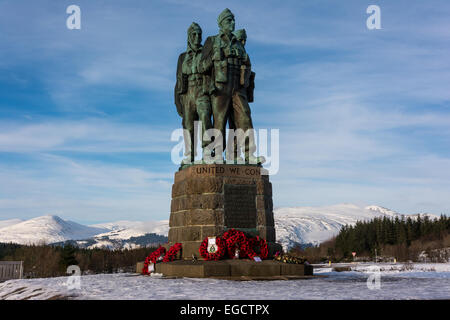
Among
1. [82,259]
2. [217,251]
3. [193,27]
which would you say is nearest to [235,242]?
[217,251]

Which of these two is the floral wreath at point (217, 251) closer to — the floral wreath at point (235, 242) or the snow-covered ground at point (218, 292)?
the floral wreath at point (235, 242)

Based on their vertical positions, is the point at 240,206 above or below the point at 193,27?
below

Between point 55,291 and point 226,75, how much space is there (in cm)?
862

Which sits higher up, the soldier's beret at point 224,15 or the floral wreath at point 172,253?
→ the soldier's beret at point 224,15

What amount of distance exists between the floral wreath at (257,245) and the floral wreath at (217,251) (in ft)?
2.41

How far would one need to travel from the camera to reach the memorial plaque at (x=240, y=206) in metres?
13.5

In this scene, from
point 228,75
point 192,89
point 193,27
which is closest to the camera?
point 228,75

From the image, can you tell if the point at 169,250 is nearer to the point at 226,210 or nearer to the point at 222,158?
the point at 226,210

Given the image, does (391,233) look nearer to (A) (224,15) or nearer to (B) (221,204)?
(A) (224,15)

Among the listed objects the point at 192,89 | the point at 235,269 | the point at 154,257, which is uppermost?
the point at 192,89

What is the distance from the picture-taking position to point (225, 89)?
14828mm

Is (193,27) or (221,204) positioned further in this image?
(193,27)

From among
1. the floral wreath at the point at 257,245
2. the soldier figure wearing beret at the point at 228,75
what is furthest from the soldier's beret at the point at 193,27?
the floral wreath at the point at 257,245

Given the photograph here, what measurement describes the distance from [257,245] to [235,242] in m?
0.84
